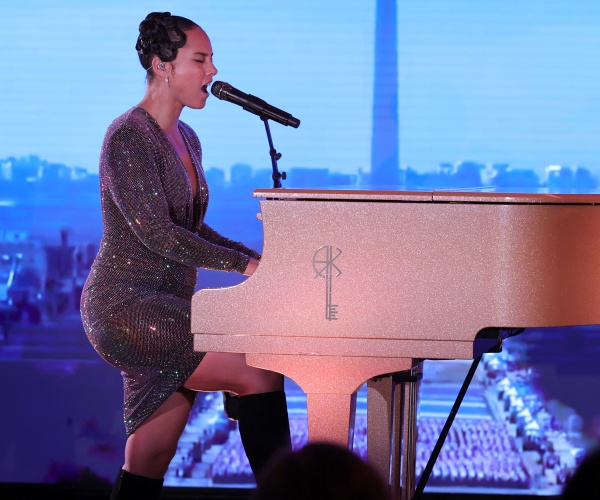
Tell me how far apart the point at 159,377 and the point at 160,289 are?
0.23 m

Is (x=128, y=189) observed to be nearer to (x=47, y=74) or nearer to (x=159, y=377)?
(x=159, y=377)

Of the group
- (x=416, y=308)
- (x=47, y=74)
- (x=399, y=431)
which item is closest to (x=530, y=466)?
(x=399, y=431)

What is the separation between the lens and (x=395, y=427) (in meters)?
2.71

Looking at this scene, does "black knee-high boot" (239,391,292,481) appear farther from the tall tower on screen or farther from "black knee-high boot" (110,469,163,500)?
the tall tower on screen

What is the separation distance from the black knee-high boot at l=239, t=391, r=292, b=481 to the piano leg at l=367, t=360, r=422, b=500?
23cm

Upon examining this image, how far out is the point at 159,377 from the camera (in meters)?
2.69

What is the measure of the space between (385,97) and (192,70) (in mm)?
1668

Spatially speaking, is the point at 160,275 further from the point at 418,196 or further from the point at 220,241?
the point at 418,196

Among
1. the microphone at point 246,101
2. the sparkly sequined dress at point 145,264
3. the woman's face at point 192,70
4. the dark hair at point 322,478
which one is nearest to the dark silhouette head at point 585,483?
the dark hair at point 322,478

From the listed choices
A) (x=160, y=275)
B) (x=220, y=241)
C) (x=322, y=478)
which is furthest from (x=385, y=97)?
(x=322, y=478)

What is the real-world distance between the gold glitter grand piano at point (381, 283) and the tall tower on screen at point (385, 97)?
202cm

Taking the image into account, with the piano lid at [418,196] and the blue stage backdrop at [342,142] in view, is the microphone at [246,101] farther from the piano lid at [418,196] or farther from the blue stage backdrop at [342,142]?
the blue stage backdrop at [342,142]

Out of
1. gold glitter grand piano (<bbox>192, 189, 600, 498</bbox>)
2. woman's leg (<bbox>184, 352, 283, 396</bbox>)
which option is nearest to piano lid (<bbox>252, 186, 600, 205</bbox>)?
gold glitter grand piano (<bbox>192, 189, 600, 498</bbox>)

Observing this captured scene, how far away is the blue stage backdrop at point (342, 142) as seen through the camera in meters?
4.22
